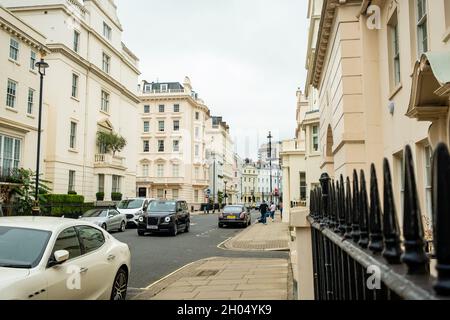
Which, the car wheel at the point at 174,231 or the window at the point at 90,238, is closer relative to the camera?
the window at the point at 90,238

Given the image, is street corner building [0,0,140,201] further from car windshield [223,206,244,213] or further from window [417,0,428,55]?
window [417,0,428,55]

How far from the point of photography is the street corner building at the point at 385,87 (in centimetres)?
695

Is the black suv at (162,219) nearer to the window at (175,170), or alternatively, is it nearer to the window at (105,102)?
the window at (105,102)

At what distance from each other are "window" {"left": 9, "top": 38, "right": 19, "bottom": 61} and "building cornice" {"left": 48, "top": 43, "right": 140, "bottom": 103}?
6.51 meters

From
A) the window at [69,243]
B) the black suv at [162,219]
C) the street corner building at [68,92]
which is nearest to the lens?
the window at [69,243]

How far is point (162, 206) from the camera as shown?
21984 millimetres

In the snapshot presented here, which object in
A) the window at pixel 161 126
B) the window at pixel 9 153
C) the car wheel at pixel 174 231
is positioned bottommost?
Answer: the car wheel at pixel 174 231

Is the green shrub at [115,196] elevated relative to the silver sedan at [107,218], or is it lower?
elevated

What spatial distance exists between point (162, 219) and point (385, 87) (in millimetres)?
12877

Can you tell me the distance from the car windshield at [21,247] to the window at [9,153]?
22599 mm

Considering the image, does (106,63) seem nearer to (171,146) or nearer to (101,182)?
(101,182)

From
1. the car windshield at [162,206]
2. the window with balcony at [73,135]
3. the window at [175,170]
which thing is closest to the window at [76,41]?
the window with balcony at [73,135]

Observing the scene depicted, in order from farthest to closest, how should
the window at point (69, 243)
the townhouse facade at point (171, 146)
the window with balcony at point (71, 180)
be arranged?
the townhouse facade at point (171, 146)
the window with balcony at point (71, 180)
the window at point (69, 243)

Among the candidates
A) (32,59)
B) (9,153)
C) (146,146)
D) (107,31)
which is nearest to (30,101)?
(32,59)
